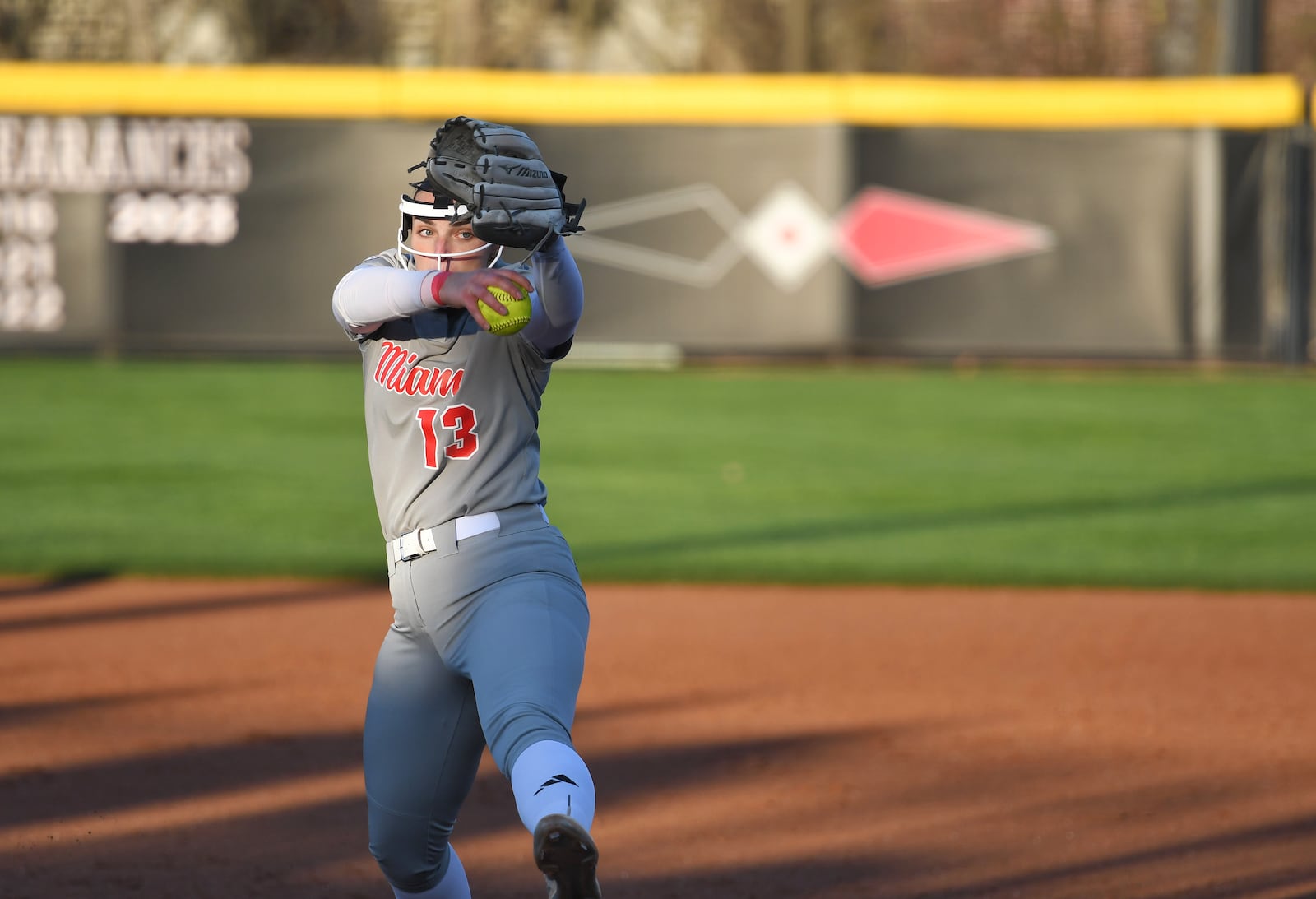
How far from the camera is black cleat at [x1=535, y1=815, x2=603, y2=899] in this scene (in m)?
2.57

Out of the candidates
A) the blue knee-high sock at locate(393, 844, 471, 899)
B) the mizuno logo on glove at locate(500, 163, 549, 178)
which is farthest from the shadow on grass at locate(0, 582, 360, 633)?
the mizuno logo on glove at locate(500, 163, 549, 178)

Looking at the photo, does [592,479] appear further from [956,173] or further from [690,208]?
[956,173]

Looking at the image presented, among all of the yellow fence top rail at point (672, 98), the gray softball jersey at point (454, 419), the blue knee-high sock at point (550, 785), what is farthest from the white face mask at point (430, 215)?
the yellow fence top rail at point (672, 98)

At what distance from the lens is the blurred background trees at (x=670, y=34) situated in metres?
30.1

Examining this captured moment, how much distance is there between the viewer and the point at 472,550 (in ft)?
10.1

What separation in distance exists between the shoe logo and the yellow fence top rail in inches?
524

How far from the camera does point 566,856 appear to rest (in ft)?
8.43

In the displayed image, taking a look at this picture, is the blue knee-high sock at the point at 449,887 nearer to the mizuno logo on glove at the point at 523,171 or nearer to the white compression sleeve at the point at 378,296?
the white compression sleeve at the point at 378,296

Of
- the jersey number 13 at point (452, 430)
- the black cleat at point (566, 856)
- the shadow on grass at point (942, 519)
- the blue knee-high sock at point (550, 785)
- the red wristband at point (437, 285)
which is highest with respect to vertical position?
the red wristband at point (437, 285)

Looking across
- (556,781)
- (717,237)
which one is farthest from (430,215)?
(717,237)

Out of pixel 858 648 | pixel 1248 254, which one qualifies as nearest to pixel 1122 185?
pixel 1248 254

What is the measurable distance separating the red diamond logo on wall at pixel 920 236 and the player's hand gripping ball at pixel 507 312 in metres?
13.0

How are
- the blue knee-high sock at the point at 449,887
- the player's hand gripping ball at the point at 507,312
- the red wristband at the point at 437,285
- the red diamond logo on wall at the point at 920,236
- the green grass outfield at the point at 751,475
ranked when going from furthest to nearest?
the red diamond logo on wall at the point at 920,236 < the green grass outfield at the point at 751,475 < the blue knee-high sock at the point at 449,887 < the red wristband at the point at 437,285 < the player's hand gripping ball at the point at 507,312

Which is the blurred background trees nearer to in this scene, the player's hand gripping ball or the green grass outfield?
the green grass outfield
